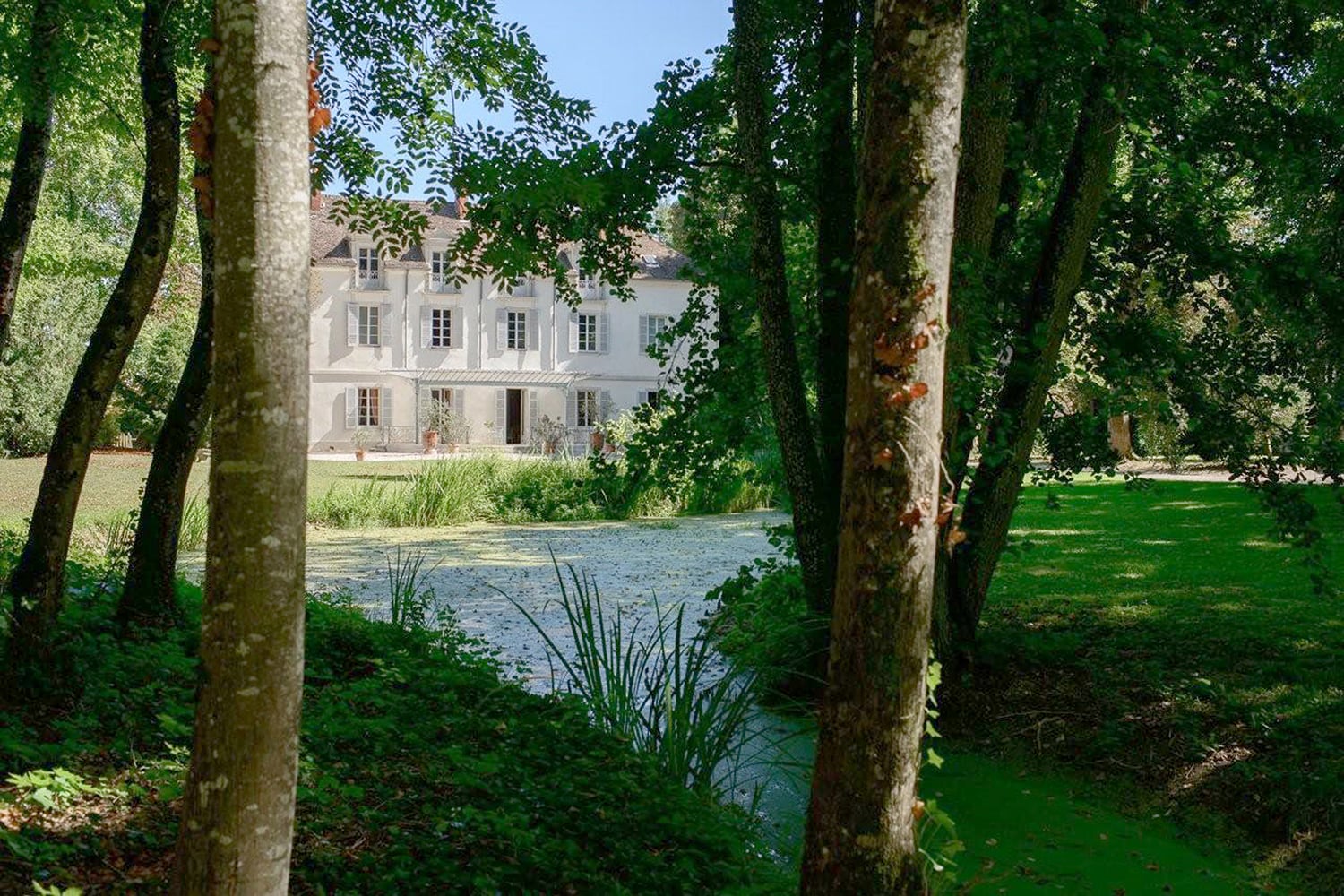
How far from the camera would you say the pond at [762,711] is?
443 centimetres

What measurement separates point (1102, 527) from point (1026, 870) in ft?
31.5

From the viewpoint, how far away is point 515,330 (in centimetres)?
3431

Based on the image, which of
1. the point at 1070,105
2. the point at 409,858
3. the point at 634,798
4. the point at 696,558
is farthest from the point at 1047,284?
the point at 696,558

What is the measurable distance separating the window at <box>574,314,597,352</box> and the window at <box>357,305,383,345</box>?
6018mm

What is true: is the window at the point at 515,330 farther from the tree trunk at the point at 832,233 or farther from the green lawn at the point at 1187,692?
the tree trunk at the point at 832,233

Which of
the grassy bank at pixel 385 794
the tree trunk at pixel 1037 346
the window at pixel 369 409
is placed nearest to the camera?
the grassy bank at pixel 385 794

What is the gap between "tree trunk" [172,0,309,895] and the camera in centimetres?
220

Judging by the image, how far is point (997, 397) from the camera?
588cm

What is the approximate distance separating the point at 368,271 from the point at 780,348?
28377 millimetres

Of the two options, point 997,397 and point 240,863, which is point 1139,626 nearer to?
point 997,397

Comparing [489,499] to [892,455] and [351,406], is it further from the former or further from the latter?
[351,406]

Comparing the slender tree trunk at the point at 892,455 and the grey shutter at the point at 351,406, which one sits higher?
the grey shutter at the point at 351,406

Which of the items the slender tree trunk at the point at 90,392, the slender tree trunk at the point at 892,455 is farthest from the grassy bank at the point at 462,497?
the slender tree trunk at the point at 892,455

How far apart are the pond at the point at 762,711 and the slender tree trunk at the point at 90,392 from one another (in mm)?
2394
